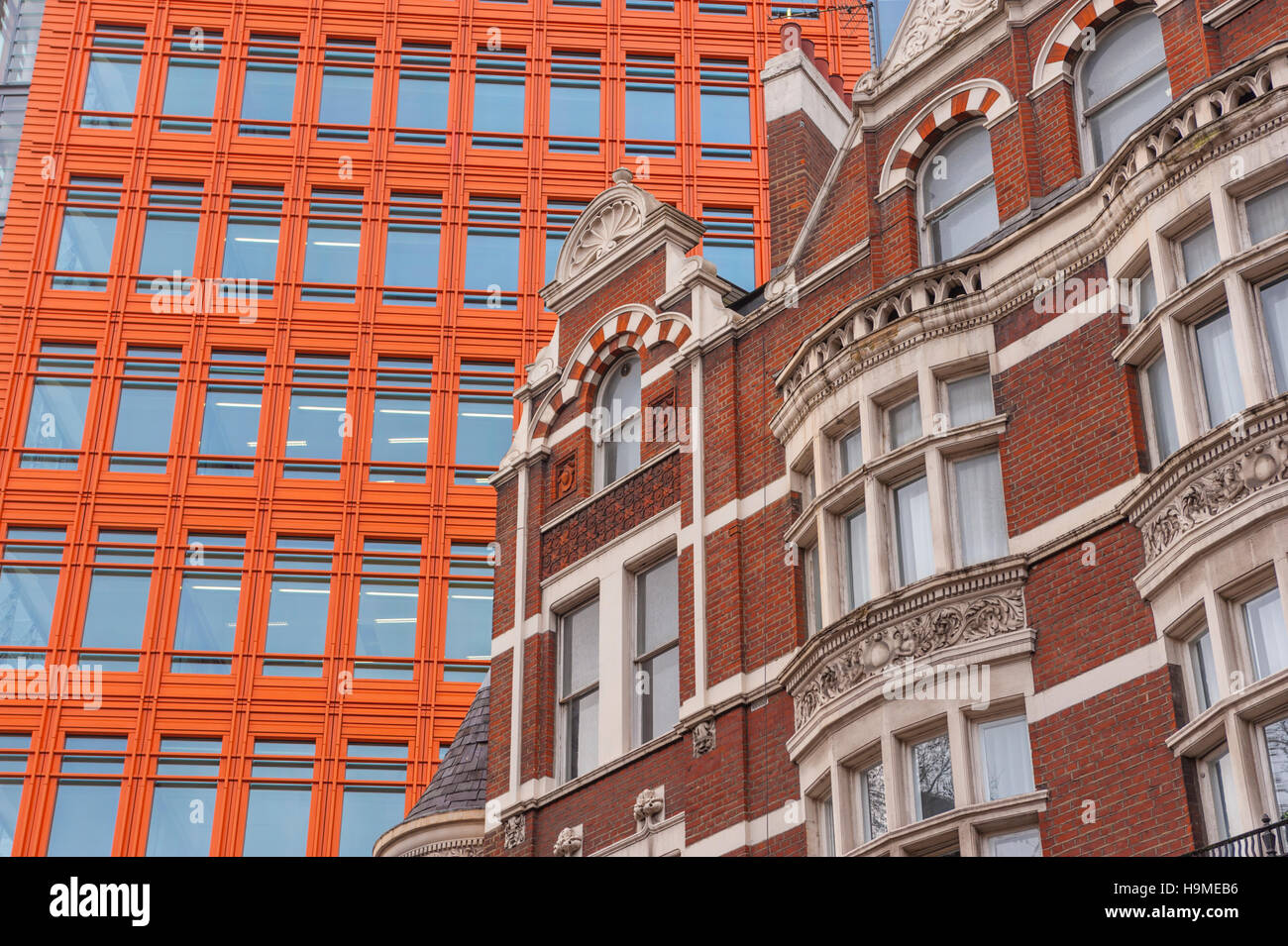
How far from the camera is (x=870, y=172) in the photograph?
2236cm

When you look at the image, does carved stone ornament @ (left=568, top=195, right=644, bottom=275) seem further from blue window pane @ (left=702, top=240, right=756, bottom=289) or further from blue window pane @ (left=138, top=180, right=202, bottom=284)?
blue window pane @ (left=138, top=180, right=202, bottom=284)

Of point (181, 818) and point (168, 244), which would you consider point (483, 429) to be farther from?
point (181, 818)

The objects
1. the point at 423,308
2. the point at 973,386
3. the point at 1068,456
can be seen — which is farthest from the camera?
the point at 423,308

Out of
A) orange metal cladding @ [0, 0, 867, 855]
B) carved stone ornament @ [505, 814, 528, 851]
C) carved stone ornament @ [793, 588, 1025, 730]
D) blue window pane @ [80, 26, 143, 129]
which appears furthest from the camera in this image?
blue window pane @ [80, 26, 143, 129]

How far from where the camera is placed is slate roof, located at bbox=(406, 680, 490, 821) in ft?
84.8

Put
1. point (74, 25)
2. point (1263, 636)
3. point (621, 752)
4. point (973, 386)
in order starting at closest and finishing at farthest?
point (1263, 636), point (973, 386), point (621, 752), point (74, 25)

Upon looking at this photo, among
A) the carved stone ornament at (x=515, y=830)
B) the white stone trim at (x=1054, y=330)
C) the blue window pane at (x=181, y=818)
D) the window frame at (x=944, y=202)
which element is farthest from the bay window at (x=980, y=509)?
the blue window pane at (x=181, y=818)

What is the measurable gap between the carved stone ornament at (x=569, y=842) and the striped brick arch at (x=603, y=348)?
6.00 meters

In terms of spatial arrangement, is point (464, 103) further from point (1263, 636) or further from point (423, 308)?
point (1263, 636)

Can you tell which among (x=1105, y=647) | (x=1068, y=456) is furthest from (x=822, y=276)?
(x=1105, y=647)

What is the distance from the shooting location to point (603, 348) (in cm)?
2547

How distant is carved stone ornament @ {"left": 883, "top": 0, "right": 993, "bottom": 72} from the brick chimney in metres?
2.33

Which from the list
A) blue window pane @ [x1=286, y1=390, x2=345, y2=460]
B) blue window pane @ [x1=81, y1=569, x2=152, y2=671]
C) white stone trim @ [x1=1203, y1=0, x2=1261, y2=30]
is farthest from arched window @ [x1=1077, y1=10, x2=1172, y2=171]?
blue window pane @ [x1=81, y1=569, x2=152, y2=671]

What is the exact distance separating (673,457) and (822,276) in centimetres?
295
